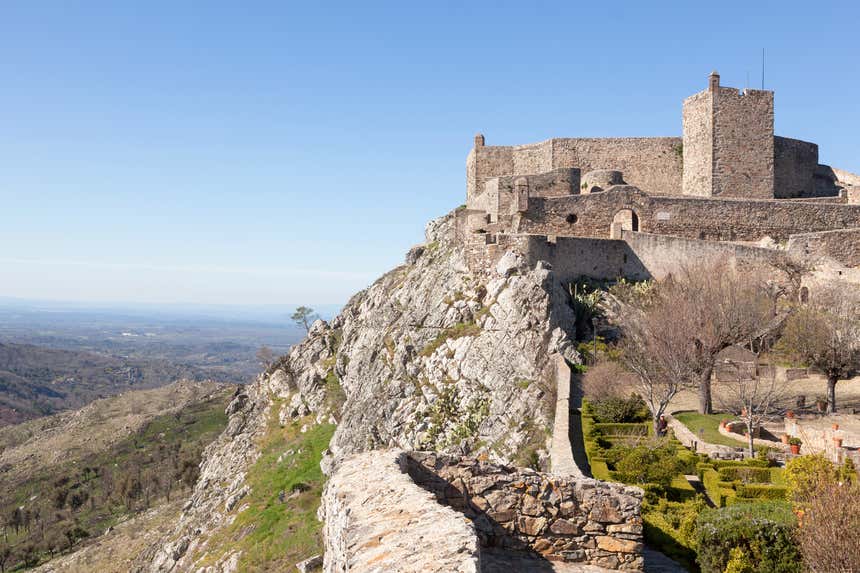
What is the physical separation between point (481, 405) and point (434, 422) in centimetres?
276

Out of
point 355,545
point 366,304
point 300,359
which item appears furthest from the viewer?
point 300,359

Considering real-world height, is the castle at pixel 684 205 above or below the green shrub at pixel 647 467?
above

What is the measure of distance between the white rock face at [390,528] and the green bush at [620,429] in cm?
1747

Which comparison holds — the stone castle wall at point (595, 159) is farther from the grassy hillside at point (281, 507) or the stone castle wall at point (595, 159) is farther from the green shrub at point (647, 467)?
the green shrub at point (647, 467)

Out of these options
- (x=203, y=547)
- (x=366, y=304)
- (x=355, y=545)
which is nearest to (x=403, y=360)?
(x=366, y=304)

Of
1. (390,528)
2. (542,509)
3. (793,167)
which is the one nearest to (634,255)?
(793,167)

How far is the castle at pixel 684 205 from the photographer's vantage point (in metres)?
37.4

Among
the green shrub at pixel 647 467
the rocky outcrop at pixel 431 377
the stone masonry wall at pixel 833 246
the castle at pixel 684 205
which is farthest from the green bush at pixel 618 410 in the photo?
the stone masonry wall at pixel 833 246

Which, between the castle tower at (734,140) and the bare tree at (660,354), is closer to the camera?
the bare tree at (660,354)

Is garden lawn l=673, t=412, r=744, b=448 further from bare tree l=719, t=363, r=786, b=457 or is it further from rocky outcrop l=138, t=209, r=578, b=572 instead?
rocky outcrop l=138, t=209, r=578, b=572

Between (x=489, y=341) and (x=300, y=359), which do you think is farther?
(x=300, y=359)

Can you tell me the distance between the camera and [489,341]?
112 feet

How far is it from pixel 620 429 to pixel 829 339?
10.3 m

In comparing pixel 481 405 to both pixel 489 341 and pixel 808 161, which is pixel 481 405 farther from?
pixel 808 161
